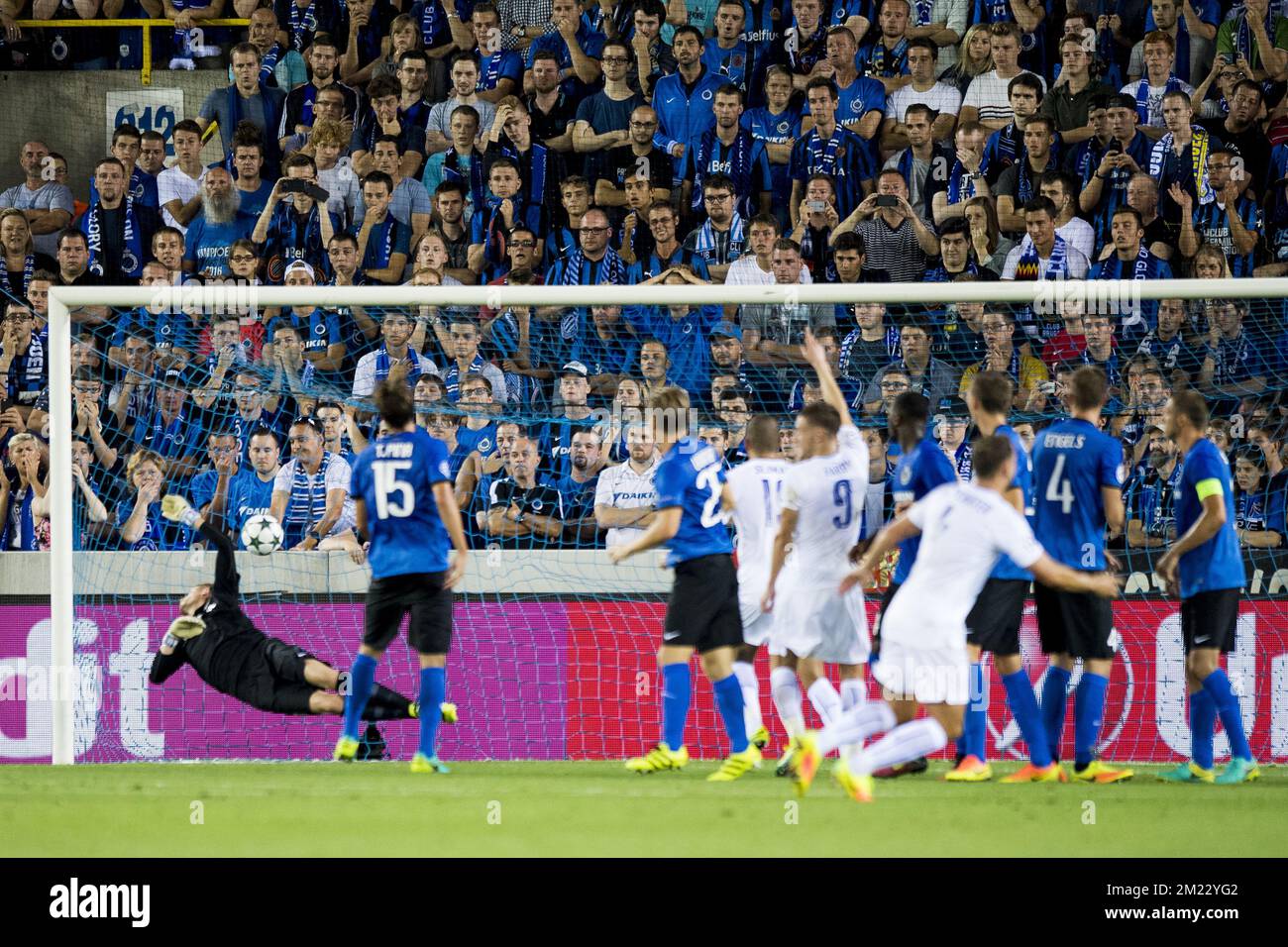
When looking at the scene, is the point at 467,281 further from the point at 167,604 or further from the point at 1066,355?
the point at 1066,355

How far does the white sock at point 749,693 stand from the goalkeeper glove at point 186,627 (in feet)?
9.64

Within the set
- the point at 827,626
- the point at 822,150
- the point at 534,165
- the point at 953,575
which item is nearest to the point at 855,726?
the point at 953,575

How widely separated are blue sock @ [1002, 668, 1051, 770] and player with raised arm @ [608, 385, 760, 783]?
4.27ft

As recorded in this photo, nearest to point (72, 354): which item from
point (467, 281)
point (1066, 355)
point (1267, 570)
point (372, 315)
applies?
point (372, 315)

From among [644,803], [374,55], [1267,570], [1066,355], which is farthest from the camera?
[374,55]

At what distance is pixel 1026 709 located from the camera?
7051mm

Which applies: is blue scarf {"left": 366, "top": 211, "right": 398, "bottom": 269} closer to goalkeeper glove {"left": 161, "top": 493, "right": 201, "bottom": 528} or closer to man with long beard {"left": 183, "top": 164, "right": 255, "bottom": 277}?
man with long beard {"left": 183, "top": 164, "right": 255, "bottom": 277}

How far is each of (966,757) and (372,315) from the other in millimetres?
5185

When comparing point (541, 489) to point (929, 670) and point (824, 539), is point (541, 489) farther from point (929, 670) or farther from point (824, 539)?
point (929, 670)

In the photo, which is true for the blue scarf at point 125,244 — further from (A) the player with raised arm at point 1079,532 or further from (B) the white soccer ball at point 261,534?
(A) the player with raised arm at point 1079,532

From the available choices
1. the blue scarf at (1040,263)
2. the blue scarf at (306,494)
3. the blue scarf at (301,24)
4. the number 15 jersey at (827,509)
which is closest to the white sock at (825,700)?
the number 15 jersey at (827,509)

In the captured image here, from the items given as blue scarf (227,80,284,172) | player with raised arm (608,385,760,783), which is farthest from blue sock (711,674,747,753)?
blue scarf (227,80,284,172)

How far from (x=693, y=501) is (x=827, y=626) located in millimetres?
902

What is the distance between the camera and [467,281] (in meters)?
11.3
